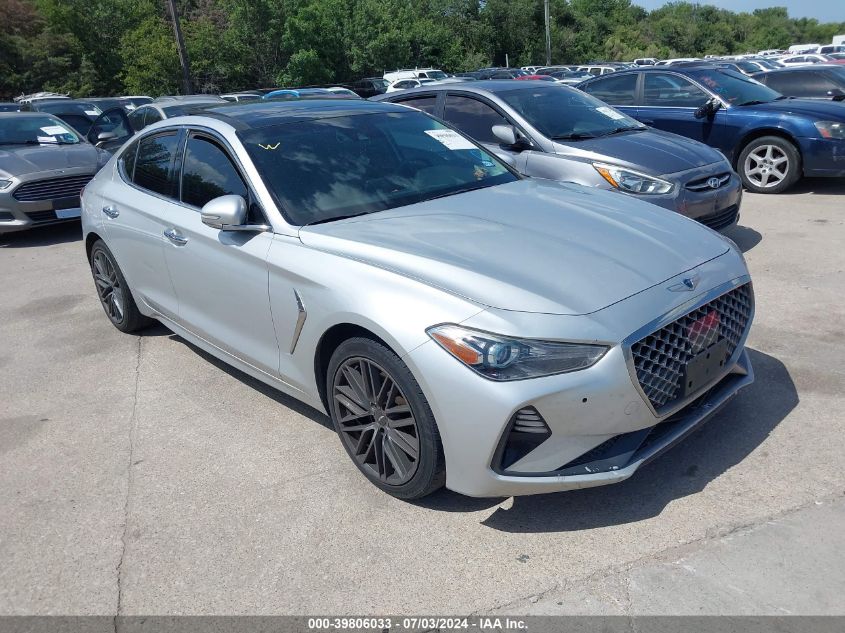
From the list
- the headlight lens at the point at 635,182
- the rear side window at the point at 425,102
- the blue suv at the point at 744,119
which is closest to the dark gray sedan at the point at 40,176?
the rear side window at the point at 425,102

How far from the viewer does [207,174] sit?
431 centimetres

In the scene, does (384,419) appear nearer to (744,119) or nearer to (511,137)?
(511,137)

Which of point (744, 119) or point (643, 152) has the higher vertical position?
Answer: point (643, 152)

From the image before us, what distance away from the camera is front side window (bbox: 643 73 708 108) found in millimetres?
9594

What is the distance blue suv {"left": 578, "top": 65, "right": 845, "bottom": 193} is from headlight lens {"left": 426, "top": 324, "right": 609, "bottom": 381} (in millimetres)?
7379

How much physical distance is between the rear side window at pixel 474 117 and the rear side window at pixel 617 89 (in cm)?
399

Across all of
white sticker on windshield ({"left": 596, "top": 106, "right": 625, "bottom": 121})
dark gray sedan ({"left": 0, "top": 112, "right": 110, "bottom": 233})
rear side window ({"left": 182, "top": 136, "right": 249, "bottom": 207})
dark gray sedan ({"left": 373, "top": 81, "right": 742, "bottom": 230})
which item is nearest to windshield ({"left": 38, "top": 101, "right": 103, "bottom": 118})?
dark gray sedan ({"left": 0, "top": 112, "right": 110, "bottom": 233})

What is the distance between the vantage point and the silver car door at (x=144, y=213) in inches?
184

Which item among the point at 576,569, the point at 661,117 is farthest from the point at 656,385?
the point at 661,117

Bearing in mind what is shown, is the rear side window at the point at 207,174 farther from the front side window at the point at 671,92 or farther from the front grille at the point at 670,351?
the front side window at the point at 671,92

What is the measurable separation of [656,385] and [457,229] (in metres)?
1.19

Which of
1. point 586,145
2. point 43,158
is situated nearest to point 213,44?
point 43,158

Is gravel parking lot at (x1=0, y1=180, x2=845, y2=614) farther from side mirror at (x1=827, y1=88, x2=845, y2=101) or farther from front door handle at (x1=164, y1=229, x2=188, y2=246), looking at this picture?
side mirror at (x1=827, y1=88, x2=845, y2=101)

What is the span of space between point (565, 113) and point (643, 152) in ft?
2.99
